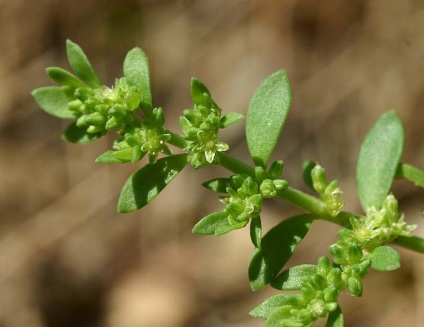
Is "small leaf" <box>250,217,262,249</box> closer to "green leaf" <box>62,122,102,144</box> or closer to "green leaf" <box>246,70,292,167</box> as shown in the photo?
"green leaf" <box>246,70,292,167</box>

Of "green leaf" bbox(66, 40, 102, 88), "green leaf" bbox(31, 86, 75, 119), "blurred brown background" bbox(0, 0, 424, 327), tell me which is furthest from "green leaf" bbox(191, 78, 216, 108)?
"blurred brown background" bbox(0, 0, 424, 327)

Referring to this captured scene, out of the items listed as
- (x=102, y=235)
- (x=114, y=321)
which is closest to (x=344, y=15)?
(x=102, y=235)

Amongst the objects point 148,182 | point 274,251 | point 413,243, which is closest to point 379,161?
point 413,243

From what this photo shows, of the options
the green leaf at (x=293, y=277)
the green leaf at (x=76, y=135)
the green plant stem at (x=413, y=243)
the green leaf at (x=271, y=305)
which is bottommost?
the green plant stem at (x=413, y=243)

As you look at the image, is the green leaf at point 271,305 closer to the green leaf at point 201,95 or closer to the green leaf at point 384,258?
the green leaf at point 384,258

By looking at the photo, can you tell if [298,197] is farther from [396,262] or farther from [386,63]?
[386,63]

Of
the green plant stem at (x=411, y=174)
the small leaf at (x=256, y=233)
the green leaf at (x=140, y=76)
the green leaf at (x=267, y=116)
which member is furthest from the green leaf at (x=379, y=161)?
the green leaf at (x=140, y=76)

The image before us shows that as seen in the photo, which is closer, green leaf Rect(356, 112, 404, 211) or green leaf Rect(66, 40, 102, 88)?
green leaf Rect(66, 40, 102, 88)
